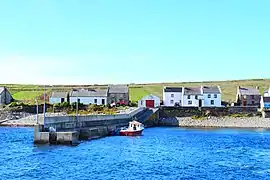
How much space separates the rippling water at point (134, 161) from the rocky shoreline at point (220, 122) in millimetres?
40521

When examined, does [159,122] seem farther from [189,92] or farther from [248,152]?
[248,152]

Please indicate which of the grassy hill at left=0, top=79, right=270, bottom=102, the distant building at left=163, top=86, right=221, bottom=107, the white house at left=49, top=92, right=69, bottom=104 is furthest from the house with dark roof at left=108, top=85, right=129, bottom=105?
the grassy hill at left=0, top=79, right=270, bottom=102

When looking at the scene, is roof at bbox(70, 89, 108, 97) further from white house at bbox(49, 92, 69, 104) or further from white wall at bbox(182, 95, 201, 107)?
white wall at bbox(182, 95, 201, 107)

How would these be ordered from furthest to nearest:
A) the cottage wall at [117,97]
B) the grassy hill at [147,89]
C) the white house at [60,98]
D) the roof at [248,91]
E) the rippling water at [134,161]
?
1. the grassy hill at [147,89]
2. the white house at [60,98]
3. the cottage wall at [117,97]
4. the roof at [248,91]
5. the rippling water at [134,161]

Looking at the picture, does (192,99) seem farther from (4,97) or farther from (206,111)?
(4,97)

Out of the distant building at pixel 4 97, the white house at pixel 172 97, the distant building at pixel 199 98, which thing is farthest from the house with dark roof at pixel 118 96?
the distant building at pixel 4 97

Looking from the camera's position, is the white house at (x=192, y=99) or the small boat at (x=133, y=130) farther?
the white house at (x=192, y=99)

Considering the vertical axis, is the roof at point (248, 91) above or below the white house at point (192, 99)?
above

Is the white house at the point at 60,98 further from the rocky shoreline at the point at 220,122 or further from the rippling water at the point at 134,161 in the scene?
the rippling water at the point at 134,161

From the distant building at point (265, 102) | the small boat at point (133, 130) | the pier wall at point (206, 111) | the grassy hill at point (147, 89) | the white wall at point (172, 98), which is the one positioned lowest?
the small boat at point (133, 130)

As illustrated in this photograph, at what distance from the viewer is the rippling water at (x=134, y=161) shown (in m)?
33.1

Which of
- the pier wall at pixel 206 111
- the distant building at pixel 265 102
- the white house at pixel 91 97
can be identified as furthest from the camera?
the white house at pixel 91 97

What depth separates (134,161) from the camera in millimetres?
40094

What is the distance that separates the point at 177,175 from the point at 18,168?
12.7 meters
